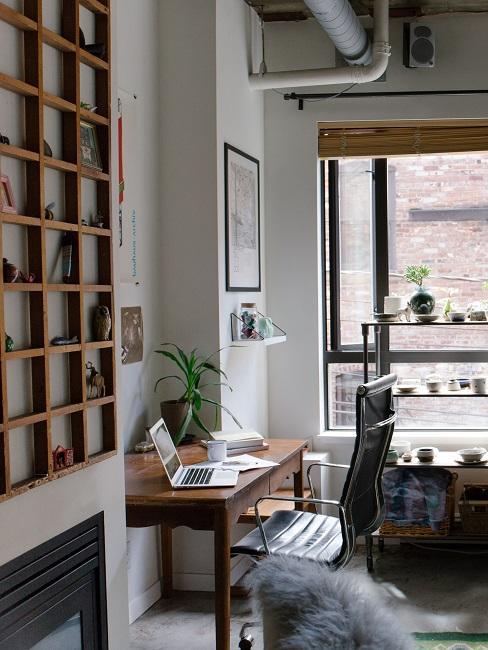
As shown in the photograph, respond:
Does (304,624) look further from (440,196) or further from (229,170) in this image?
(440,196)

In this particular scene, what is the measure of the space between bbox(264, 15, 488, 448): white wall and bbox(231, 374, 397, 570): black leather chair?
134 cm

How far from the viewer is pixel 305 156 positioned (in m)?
4.98

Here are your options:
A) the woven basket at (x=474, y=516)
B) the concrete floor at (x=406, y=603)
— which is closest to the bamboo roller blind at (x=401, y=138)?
the woven basket at (x=474, y=516)

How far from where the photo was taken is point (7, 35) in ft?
6.68

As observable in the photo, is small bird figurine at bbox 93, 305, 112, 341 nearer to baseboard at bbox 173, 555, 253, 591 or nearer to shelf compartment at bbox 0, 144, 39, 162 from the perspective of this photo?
shelf compartment at bbox 0, 144, 39, 162

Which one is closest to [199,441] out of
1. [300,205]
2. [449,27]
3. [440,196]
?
[300,205]

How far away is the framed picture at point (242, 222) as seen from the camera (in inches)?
168

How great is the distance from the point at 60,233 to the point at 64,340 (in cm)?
27

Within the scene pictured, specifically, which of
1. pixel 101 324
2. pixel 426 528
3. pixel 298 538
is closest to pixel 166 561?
pixel 298 538

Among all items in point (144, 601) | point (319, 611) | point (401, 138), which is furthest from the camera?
point (401, 138)

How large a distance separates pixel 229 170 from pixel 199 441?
126cm

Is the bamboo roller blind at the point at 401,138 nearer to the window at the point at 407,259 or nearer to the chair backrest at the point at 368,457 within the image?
the window at the point at 407,259

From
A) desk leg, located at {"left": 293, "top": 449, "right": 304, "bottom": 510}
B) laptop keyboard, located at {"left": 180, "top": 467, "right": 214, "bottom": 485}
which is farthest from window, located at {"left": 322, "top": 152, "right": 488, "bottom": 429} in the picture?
laptop keyboard, located at {"left": 180, "top": 467, "right": 214, "bottom": 485}

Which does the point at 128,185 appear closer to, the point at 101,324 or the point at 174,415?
the point at 174,415
